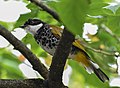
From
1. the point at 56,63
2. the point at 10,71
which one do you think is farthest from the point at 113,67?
the point at 56,63

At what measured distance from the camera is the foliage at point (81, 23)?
0.21 metres

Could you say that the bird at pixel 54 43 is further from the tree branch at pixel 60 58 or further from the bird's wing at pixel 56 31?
the tree branch at pixel 60 58

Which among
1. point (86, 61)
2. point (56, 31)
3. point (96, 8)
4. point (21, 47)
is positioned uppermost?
point (96, 8)

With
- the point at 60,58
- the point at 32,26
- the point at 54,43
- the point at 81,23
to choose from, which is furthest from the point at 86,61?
the point at 81,23

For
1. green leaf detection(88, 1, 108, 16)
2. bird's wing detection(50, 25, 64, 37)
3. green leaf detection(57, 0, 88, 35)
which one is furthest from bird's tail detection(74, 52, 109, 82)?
green leaf detection(57, 0, 88, 35)

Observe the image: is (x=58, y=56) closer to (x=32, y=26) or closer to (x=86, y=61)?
(x=86, y=61)

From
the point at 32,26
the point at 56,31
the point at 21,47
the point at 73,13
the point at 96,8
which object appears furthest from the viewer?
the point at 32,26

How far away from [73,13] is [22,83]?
57 cm

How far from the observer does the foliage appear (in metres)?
0.21

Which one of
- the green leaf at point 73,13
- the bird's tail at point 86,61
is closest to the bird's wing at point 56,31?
the bird's tail at point 86,61

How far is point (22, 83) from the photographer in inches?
29.6

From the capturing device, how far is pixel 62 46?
525 millimetres

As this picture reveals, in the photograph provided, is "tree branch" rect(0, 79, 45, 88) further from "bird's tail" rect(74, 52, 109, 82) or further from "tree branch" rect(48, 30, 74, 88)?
"bird's tail" rect(74, 52, 109, 82)

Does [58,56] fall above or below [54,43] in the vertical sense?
above
